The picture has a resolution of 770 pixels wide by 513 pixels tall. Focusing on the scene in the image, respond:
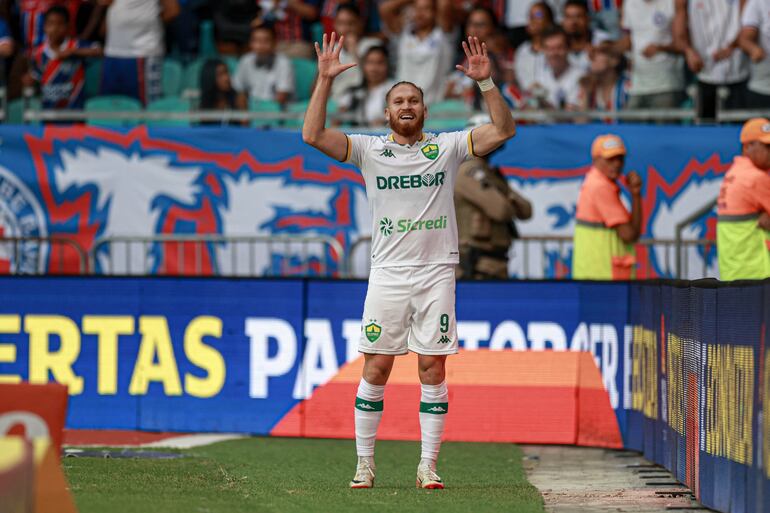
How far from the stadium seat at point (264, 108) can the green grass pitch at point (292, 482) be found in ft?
21.3

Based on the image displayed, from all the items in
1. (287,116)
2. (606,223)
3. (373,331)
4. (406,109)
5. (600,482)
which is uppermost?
(406,109)

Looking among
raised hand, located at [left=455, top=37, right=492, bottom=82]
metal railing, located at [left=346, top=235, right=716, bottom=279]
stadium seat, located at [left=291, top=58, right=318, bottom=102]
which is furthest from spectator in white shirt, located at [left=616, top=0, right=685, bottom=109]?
raised hand, located at [left=455, top=37, right=492, bottom=82]

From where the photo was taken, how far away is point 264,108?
56.4 feet

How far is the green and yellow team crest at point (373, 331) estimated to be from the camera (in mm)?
8312

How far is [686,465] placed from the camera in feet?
27.6

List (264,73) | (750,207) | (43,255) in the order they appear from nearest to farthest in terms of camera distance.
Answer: (750,207)
(43,255)
(264,73)

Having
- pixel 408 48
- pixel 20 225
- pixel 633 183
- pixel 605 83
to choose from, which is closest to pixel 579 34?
pixel 605 83

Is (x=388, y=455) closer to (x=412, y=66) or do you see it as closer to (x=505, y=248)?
(x=505, y=248)

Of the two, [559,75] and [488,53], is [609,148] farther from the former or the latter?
[488,53]

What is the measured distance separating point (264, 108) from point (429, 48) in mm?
2120

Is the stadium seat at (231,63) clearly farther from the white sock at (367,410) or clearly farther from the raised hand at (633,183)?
the white sock at (367,410)

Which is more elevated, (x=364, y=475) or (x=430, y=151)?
(x=430, y=151)

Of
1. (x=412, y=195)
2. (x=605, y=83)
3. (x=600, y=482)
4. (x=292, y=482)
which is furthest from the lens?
(x=605, y=83)

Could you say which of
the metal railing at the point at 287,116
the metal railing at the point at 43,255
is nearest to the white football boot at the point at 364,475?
the metal railing at the point at 287,116
